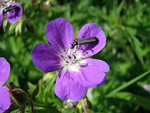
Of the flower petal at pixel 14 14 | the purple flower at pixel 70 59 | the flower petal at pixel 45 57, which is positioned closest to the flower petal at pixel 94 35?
the purple flower at pixel 70 59

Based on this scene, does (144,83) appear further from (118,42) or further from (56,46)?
(56,46)

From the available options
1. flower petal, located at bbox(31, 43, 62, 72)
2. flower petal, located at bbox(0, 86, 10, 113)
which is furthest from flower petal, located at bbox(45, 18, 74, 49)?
flower petal, located at bbox(0, 86, 10, 113)

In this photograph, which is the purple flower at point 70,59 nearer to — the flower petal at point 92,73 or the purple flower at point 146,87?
the flower petal at point 92,73

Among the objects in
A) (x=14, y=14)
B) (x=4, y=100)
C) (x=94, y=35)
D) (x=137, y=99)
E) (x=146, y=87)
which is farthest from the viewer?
(x=146, y=87)

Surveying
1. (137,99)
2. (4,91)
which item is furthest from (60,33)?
(137,99)

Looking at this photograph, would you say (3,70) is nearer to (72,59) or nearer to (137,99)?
(72,59)

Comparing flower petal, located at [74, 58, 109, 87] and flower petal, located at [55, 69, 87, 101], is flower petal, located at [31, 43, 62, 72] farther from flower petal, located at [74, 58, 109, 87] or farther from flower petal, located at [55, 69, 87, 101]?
flower petal, located at [74, 58, 109, 87]
